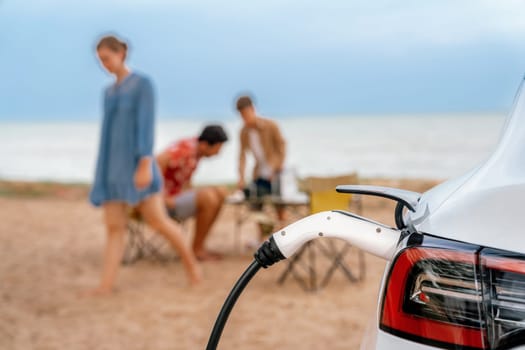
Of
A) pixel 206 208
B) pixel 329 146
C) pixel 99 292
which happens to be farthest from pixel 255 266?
pixel 329 146

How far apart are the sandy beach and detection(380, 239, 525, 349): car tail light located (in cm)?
307

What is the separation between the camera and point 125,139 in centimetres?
542

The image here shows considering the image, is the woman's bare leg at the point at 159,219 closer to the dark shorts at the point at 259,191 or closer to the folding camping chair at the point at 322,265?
the folding camping chair at the point at 322,265

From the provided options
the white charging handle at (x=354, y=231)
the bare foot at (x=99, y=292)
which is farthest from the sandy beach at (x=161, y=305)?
the white charging handle at (x=354, y=231)

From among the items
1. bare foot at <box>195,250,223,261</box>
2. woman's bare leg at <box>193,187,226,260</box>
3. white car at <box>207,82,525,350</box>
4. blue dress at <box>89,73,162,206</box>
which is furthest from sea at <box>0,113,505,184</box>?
white car at <box>207,82,525,350</box>

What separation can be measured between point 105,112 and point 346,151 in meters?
26.8

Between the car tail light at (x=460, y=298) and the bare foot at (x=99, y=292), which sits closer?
the car tail light at (x=460, y=298)

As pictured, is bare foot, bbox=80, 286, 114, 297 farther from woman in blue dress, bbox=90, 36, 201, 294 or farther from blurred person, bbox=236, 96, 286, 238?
blurred person, bbox=236, 96, 286, 238

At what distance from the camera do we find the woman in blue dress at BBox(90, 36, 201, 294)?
5.33m

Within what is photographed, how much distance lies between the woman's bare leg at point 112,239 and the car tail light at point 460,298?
475cm

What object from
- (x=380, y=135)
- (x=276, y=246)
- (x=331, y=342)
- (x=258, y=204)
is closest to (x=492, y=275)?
(x=276, y=246)

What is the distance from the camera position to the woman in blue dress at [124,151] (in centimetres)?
533

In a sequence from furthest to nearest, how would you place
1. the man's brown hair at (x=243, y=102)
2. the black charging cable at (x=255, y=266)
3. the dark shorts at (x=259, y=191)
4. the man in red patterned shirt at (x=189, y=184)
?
the man's brown hair at (x=243, y=102) → the dark shorts at (x=259, y=191) → the man in red patterned shirt at (x=189, y=184) → the black charging cable at (x=255, y=266)

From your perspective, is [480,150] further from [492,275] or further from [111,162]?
[492,275]
